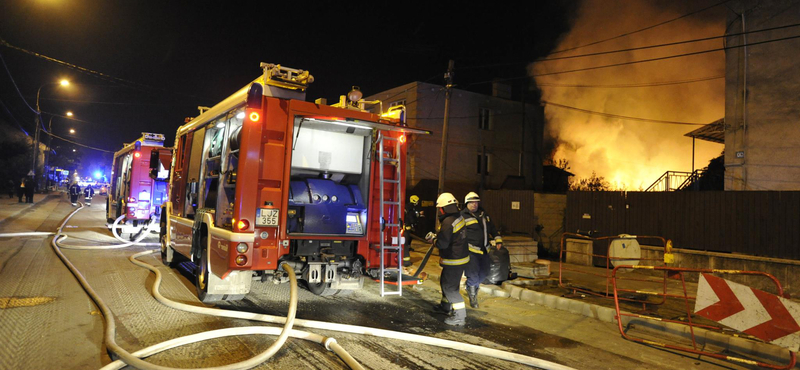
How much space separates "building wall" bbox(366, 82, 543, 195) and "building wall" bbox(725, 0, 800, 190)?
1211 centimetres

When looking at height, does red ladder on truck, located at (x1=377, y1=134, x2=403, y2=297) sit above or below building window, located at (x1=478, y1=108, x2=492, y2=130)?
below

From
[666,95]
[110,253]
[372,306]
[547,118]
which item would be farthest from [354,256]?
[547,118]

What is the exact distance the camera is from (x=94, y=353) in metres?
3.89

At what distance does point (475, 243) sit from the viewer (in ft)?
20.3

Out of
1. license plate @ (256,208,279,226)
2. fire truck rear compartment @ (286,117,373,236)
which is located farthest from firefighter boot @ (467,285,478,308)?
license plate @ (256,208,279,226)

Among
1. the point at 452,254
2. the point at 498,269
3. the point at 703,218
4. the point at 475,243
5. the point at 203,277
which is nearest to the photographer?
the point at 452,254

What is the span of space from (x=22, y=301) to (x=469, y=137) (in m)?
20.9

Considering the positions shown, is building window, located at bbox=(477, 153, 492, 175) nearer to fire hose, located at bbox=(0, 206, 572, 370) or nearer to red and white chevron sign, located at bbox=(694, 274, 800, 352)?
red and white chevron sign, located at bbox=(694, 274, 800, 352)

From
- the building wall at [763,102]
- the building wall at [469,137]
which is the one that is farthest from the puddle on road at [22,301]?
the building wall at [469,137]

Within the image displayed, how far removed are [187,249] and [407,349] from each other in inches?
166

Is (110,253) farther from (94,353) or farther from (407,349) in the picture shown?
(407,349)

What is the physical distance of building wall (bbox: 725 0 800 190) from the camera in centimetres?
1184

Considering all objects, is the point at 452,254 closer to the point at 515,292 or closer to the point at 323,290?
the point at 323,290

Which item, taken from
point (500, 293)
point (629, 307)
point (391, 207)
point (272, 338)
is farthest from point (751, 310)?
point (272, 338)
